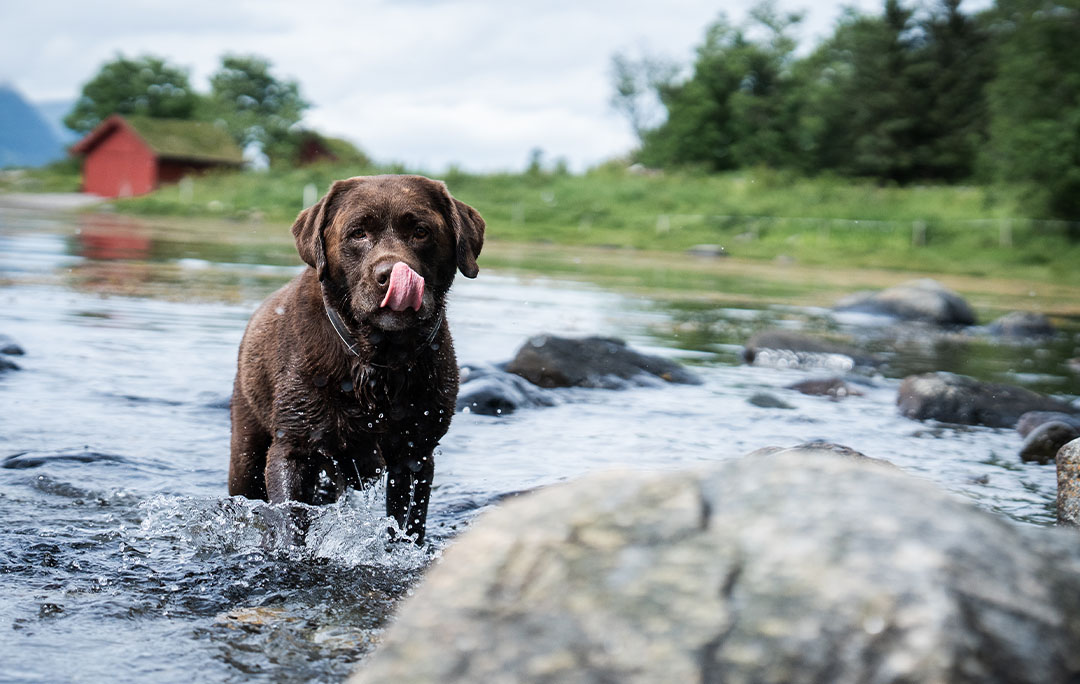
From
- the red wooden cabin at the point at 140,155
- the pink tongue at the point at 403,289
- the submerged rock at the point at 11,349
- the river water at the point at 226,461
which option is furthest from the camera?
the red wooden cabin at the point at 140,155

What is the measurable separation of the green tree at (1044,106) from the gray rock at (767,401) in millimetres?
25979

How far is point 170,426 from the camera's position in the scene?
7.58 m

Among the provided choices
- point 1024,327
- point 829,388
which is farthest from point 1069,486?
point 1024,327

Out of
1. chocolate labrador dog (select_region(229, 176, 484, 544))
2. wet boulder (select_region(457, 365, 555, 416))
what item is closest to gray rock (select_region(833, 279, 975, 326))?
wet boulder (select_region(457, 365, 555, 416))

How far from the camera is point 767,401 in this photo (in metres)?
9.49

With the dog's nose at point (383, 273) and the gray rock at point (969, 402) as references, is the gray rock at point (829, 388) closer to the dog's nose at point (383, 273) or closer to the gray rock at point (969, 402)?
the gray rock at point (969, 402)

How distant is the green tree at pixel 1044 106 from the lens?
32.2m

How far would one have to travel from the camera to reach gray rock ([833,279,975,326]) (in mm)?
18328

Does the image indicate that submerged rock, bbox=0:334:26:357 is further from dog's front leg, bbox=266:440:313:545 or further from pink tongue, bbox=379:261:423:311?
pink tongue, bbox=379:261:423:311

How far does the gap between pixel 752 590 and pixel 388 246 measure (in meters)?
2.74

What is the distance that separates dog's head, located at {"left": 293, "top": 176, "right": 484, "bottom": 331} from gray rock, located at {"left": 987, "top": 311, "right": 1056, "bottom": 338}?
1367 cm

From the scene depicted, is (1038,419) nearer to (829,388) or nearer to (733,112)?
(829,388)

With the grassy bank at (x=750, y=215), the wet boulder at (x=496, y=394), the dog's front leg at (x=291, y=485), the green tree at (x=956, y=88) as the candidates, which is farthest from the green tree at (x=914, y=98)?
the dog's front leg at (x=291, y=485)

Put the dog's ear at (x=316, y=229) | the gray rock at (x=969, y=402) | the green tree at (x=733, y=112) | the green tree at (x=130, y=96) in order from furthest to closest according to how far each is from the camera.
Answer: the green tree at (x=130, y=96)
the green tree at (x=733, y=112)
the gray rock at (x=969, y=402)
the dog's ear at (x=316, y=229)
